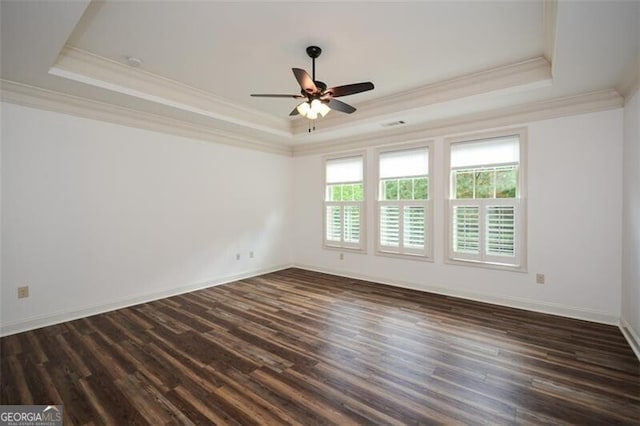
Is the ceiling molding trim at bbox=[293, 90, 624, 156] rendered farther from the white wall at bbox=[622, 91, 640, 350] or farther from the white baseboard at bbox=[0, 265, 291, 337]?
the white baseboard at bbox=[0, 265, 291, 337]

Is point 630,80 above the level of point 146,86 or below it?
below

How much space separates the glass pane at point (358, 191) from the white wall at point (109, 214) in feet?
6.51

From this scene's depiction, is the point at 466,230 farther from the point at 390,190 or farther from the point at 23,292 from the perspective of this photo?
the point at 23,292

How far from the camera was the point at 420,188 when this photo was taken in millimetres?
4852

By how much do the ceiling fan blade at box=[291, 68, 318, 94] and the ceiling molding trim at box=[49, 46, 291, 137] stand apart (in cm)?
205

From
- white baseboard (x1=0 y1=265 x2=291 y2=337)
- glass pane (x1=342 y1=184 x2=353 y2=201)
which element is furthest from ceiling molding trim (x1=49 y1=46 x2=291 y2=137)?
white baseboard (x1=0 y1=265 x2=291 y2=337)

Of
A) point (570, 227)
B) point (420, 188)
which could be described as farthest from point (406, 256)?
point (570, 227)

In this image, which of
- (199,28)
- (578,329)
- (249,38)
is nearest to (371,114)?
(249,38)

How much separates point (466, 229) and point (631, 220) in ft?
5.56

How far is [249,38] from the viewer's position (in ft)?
9.40

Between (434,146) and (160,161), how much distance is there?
13.7 ft

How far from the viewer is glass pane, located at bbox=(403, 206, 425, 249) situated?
4816 millimetres

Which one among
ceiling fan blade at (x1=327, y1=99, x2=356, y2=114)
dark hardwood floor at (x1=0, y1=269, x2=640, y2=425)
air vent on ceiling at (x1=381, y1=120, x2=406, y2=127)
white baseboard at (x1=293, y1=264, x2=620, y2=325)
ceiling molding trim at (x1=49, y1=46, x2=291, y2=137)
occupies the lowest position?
dark hardwood floor at (x1=0, y1=269, x2=640, y2=425)

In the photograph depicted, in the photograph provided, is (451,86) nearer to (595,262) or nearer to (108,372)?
(595,262)
